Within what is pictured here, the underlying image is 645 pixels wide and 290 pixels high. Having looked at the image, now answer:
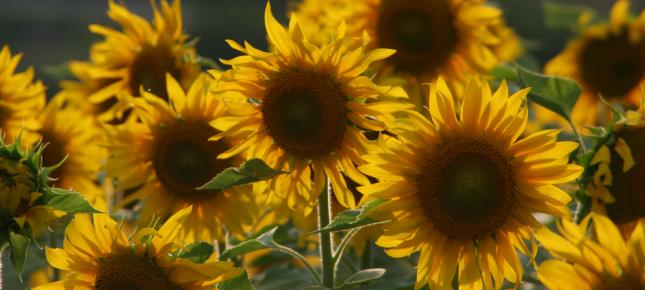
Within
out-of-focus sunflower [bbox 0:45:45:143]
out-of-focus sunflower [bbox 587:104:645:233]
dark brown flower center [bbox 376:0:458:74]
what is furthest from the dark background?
out-of-focus sunflower [bbox 587:104:645:233]

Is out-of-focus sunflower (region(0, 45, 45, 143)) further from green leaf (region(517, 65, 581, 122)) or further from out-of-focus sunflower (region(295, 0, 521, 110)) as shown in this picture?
green leaf (region(517, 65, 581, 122))

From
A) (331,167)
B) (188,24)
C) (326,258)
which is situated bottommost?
(188,24)

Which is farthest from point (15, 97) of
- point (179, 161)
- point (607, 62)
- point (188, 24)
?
point (188, 24)

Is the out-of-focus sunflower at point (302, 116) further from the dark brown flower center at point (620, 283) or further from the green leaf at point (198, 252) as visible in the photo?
the dark brown flower center at point (620, 283)

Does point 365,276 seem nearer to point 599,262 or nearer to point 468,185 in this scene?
point 468,185

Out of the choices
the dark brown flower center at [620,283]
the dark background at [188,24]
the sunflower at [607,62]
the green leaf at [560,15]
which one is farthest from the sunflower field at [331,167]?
the dark background at [188,24]

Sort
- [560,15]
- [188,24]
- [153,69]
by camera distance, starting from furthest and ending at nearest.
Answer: [188,24] → [560,15] → [153,69]
